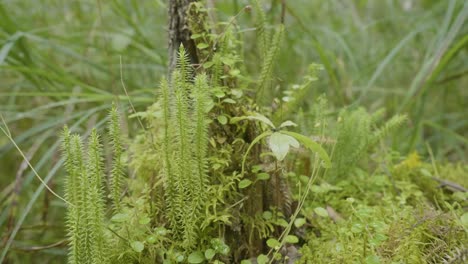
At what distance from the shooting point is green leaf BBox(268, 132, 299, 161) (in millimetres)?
790

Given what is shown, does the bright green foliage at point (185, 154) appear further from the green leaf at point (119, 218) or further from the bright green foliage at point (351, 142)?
the bright green foliage at point (351, 142)

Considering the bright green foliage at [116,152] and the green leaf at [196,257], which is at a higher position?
the bright green foliage at [116,152]

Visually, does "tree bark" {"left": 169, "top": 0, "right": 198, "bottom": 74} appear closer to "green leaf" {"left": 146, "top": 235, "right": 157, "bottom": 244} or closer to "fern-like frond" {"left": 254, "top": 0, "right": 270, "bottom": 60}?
"fern-like frond" {"left": 254, "top": 0, "right": 270, "bottom": 60}

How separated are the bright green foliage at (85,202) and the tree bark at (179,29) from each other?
0.35 metres

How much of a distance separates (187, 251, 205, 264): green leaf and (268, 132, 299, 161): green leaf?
301 millimetres

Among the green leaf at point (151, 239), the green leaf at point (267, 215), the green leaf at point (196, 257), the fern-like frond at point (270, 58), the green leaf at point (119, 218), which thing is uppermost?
the fern-like frond at point (270, 58)

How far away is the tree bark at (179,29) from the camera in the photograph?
3.43 ft

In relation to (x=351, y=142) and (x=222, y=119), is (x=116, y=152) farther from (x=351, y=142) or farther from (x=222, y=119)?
(x=351, y=142)

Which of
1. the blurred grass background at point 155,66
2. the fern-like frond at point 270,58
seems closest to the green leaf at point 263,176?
the fern-like frond at point 270,58

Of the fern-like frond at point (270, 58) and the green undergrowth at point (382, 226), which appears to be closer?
the green undergrowth at point (382, 226)

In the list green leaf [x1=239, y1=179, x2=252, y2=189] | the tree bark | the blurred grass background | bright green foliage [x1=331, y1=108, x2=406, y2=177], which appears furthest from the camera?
the blurred grass background

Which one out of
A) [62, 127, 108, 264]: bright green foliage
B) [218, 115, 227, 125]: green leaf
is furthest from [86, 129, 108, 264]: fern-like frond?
[218, 115, 227, 125]: green leaf

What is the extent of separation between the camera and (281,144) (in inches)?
31.8

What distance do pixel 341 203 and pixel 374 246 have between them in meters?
0.28
